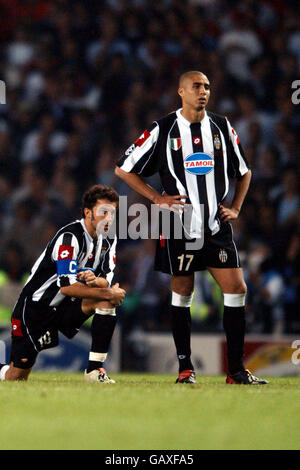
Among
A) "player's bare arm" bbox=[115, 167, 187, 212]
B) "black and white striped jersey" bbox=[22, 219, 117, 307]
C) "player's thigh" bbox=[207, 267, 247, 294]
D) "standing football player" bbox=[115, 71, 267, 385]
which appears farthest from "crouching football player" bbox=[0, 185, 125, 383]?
"player's thigh" bbox=[207, 267, 247, 294]

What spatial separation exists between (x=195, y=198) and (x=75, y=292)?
35.3 inches

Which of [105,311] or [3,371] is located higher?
[105,311]

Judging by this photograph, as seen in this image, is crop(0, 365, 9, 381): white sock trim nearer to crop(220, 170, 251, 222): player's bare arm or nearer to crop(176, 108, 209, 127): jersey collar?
crop(220, 170, 251, 222): player's bare arm

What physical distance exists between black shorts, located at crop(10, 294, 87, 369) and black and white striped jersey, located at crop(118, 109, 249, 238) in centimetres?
93

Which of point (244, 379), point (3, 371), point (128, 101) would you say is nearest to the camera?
point (244, 379)

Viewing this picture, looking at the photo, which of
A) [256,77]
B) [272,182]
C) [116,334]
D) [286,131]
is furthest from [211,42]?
[116,334]

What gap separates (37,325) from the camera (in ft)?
18.6

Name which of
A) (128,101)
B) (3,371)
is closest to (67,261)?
(3,371)

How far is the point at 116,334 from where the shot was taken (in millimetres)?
8250

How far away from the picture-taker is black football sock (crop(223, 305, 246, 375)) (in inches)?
207

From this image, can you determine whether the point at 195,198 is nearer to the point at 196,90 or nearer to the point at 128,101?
the point at 196,90

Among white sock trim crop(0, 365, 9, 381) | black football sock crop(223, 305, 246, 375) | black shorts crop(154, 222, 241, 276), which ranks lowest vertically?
white sock trim crop(0, 365, 9, 381)

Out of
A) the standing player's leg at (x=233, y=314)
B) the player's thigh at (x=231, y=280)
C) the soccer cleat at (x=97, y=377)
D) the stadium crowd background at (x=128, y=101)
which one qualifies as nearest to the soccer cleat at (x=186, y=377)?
the standing player's leg at (x=233, y=314)
